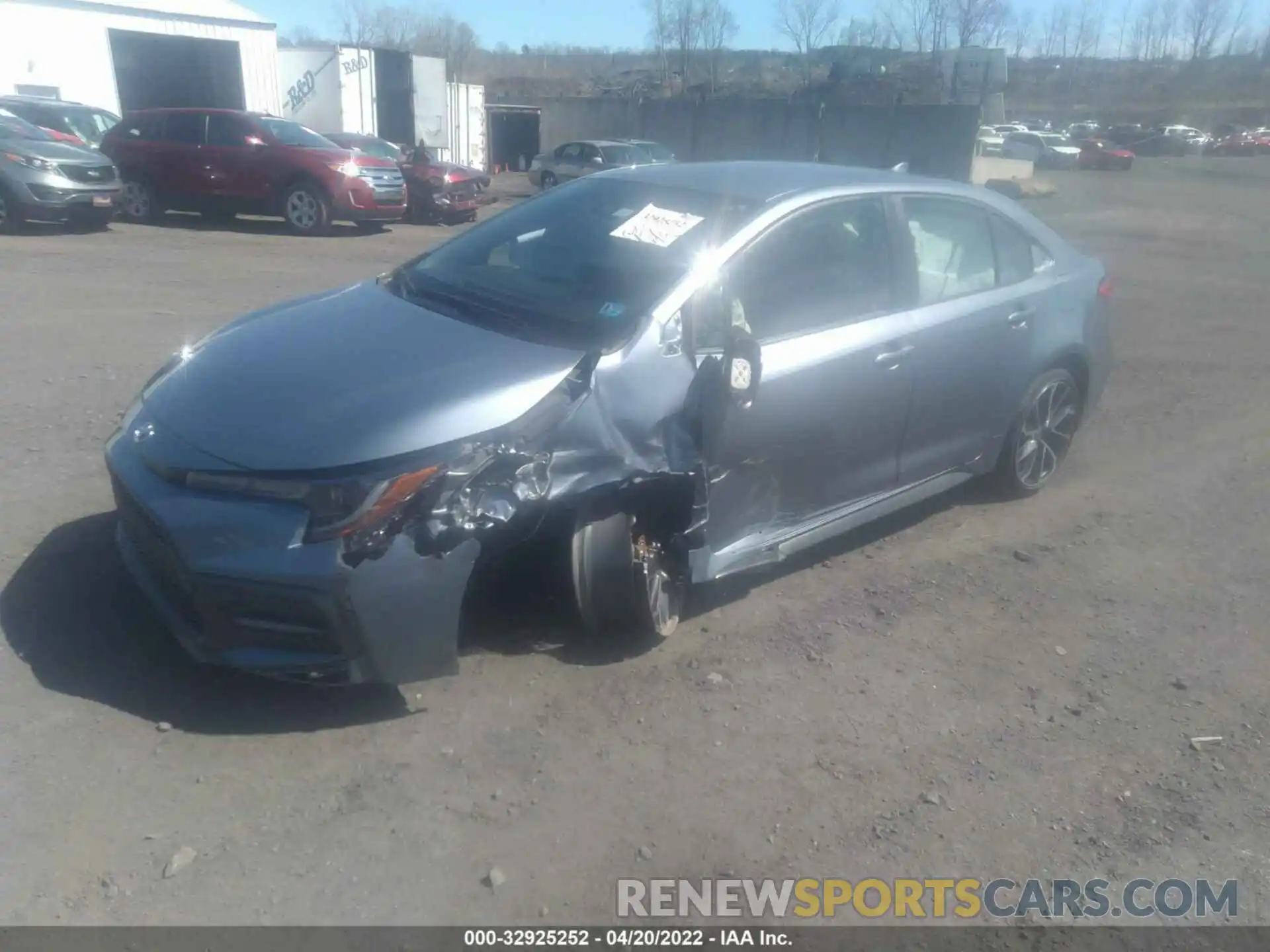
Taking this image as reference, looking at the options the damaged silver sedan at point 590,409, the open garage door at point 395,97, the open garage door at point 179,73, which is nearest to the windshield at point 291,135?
the open garage door at point 179,73

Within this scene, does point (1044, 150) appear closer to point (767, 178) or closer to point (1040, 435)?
point (1040, 435)

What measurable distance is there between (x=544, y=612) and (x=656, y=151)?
82.2ft

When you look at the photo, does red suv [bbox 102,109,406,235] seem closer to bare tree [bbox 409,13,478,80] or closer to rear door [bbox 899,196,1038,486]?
rear door [bbox 899,196,1038,486]

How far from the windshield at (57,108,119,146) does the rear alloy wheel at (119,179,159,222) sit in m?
1.92

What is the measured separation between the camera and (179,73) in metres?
28.8

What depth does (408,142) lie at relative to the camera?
29562 millimetres

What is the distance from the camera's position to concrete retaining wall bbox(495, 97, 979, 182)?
111ft

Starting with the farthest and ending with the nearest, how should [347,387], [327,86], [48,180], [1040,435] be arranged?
[327,86] < [48,180] < [1040,435] < [347,387]

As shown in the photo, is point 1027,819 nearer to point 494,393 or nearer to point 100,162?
point 494,393

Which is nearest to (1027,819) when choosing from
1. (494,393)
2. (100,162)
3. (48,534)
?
(494,393)

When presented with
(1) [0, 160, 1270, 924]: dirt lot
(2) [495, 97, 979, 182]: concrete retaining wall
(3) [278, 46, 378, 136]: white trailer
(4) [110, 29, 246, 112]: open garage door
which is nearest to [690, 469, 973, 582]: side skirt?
(1) [0, 160, 1270, 924]: dirt lot

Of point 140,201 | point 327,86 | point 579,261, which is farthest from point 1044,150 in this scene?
point 579,261

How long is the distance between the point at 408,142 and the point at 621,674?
2837cm

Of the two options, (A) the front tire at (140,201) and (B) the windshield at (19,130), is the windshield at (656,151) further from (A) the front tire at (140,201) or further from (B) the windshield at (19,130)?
(B) the windshield at (19,130)
